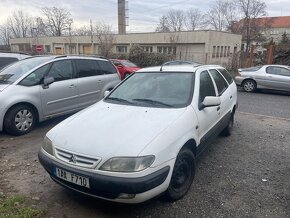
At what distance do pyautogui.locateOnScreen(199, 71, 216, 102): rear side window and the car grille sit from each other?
6.17ft

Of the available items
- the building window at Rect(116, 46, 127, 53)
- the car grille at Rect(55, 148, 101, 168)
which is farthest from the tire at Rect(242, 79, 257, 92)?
the building window at Rect(116, 46, 127, 53)

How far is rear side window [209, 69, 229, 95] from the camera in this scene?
16.3 feet

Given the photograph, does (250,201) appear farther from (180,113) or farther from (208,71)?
(208,71)

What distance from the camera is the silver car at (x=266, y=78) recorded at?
1223cm

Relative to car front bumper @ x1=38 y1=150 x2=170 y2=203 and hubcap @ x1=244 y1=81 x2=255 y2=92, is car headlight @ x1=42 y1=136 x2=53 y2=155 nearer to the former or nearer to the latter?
car front bumper @ x1=38 y1=150 x2=170 y2=203

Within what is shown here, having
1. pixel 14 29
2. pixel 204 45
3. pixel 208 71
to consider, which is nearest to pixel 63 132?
pixel 208 71

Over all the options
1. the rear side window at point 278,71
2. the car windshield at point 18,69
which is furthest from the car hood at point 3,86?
the rear side window at point 278,71

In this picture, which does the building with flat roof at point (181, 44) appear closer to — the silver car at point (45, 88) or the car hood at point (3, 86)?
the silver car at point (45, 88)

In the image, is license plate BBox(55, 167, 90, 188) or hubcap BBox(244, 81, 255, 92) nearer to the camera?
license plate BBox(55, 167, 90, 188)

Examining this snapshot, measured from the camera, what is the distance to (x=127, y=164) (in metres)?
2.73

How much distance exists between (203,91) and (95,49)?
1497 inches

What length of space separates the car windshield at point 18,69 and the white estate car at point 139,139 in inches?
111

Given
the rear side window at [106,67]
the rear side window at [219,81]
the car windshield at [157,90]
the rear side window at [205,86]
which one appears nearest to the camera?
the car windshield at [157,90]

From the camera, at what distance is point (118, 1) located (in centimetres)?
4484
